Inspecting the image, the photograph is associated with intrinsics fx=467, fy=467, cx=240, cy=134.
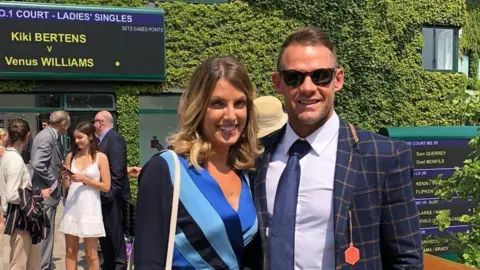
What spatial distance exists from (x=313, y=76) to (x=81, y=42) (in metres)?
9.98

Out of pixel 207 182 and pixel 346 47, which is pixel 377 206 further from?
pixel 346 47

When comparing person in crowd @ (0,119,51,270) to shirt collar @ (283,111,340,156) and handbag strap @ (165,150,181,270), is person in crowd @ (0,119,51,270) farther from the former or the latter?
shirt collar @ (283,111,340,156)

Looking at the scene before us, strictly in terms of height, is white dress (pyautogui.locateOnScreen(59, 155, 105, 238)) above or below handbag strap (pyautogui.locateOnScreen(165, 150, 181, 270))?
below

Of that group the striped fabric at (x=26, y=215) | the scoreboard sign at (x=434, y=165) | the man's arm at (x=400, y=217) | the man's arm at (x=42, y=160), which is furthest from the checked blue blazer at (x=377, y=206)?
the man's arm at (x=42, y=160)

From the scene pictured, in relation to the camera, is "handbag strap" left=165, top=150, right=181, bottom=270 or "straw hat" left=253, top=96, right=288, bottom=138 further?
"straw hat" left=253, top=96, right=288, bottom=138

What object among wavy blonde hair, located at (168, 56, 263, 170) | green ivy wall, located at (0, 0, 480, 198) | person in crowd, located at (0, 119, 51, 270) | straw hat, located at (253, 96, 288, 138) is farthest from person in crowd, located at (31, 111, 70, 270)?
green ivy wall, located at (0, 0, 480, 198)

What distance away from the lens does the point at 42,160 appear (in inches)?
226

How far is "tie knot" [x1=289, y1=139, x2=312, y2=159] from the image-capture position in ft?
5.85

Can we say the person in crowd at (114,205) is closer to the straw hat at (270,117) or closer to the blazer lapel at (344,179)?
the straw hat at (270,117)

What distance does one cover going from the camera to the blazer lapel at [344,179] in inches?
64.2

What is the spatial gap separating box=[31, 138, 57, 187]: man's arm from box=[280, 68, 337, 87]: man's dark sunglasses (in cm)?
473

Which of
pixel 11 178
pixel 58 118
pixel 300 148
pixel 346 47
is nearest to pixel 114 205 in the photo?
pixel 11 178

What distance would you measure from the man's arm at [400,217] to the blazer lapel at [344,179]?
124 millimetres

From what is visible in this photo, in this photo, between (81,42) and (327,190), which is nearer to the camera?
(327,190)
